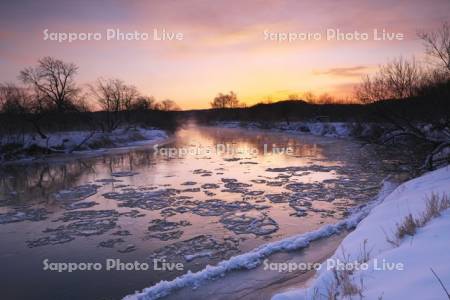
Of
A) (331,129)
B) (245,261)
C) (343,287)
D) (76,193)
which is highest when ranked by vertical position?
(331,129)

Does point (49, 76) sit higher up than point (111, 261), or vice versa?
point (49, 76)

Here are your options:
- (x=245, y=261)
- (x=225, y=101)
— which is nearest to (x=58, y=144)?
(x=245, y=261)

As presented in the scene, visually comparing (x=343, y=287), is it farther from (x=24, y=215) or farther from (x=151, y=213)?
(x=24, y=215)

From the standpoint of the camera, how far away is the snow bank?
530 centimetres

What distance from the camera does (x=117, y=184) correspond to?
1361 centimetres

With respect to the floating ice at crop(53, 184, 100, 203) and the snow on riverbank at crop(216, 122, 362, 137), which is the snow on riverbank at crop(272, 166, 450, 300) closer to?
the floating ice at crop(53, 184, 100, 203)

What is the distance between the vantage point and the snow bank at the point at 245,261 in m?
5.30

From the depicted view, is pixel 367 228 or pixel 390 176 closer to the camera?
pixel 367 228

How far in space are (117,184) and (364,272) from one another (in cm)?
1120

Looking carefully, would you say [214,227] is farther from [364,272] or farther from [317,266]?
[364,272]

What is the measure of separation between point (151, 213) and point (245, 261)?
159 inches

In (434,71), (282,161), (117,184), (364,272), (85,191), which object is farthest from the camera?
(282,161)

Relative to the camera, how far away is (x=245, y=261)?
6.25m

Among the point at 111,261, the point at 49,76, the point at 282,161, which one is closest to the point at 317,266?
the point at 111,261
